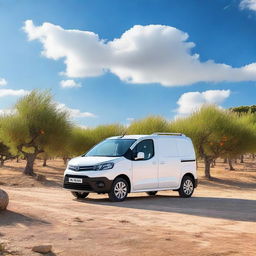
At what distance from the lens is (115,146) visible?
50.1 ft

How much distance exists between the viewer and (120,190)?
560 inches

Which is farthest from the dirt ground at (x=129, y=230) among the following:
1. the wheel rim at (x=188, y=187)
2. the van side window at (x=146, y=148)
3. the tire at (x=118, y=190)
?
the wheel rim at (x=188, y=187)

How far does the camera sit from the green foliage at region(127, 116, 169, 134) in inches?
1439

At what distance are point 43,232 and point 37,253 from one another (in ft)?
5.06

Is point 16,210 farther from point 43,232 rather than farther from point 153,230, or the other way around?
point 153,230

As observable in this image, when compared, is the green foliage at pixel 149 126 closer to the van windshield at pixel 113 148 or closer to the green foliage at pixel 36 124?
the green foliage at pixel 36 124

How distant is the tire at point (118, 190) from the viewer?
13977mm

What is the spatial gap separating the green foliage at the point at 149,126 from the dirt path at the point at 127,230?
2390 cm

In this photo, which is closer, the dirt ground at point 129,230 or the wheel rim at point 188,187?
the dirt ground at point 129,230

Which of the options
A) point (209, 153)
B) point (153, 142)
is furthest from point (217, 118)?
point (153, 142)

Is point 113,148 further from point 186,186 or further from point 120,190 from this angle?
point 186,186

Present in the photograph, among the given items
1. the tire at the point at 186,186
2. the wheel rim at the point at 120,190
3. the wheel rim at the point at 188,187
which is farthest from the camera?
the wheel rim at the point at 188,187

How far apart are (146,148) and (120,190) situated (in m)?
1.88

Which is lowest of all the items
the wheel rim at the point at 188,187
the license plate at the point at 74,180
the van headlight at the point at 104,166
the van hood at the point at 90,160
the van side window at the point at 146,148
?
the wheel rim at the point at 188,187
